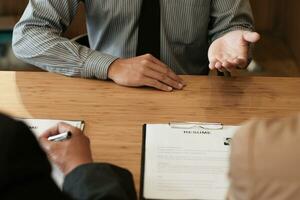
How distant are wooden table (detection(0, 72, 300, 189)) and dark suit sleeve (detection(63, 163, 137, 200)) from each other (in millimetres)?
145

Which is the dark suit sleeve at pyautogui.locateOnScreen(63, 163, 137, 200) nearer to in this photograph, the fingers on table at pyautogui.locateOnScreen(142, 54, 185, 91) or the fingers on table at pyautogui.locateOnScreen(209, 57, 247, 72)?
the fingers on table at pyautogui.locateOnScreen(142, 54, 185, 91)

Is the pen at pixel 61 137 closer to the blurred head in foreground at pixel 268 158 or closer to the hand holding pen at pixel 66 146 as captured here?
the hand holding pen at pixel 66 146

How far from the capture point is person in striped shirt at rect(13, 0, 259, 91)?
4.09 ft

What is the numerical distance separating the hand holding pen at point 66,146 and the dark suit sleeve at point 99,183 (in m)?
0.05

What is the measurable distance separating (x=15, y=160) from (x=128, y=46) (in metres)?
1.09

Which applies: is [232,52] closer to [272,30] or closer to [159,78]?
[159,78]

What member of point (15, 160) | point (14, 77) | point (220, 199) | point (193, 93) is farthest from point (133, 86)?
point (15, 160)

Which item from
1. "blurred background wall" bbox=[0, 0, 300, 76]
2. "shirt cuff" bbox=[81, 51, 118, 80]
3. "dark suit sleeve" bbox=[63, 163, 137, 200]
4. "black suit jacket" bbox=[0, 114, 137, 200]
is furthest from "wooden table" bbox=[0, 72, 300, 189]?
"blurred background wall" bbox=[0, 0, 300, 76]

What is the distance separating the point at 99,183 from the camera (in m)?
0.79

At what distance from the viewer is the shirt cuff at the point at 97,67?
125 cm

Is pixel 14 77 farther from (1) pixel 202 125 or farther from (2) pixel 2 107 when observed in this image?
(1) pixel 202 125

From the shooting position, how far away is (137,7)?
149 centimetres

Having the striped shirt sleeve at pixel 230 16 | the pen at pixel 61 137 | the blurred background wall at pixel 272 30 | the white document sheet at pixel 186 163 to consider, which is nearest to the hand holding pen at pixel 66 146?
the pen at pixel 61 137

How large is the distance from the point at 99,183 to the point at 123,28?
82 centimetres
